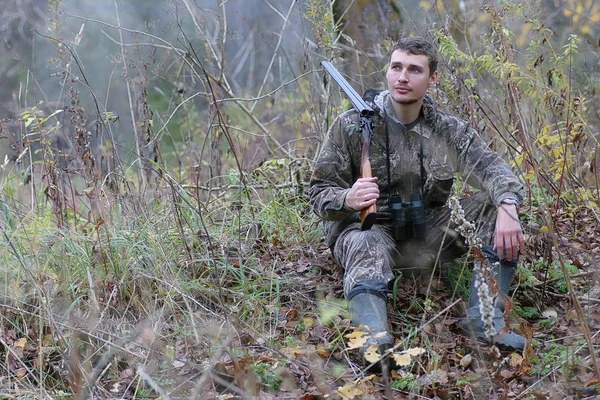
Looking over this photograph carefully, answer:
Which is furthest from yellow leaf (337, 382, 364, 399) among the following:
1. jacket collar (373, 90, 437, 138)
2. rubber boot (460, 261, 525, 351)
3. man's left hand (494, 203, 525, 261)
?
jacket collar (373, 90, 437, 138)

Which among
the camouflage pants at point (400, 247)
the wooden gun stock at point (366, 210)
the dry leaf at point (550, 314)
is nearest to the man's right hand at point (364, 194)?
the wooden gun stock at point (366, 210)

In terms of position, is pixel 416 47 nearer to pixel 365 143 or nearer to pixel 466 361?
pixel 365 143

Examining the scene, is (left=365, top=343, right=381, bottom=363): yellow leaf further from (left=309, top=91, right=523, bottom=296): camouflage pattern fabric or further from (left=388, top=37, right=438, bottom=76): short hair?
(left=388, top=37, right=438, bottom=76): short hair

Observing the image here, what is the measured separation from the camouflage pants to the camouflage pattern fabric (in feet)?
0.04

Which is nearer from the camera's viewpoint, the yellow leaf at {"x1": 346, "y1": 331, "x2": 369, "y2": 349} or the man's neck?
the yellow leaf at {"x1": 346, "y1": 331, "x2": 369, "y2": 349}

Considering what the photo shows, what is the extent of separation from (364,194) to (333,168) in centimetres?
57

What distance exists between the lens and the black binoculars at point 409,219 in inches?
169

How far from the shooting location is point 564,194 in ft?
16.3

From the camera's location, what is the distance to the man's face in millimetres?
4281

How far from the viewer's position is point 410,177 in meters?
4.44

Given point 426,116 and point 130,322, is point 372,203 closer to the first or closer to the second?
point 426,116

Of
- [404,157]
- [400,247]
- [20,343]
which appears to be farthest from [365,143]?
[20,343]

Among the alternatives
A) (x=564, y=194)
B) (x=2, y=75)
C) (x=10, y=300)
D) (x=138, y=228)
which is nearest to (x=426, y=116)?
(x=564, y=194)

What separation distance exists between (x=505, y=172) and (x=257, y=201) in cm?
184
